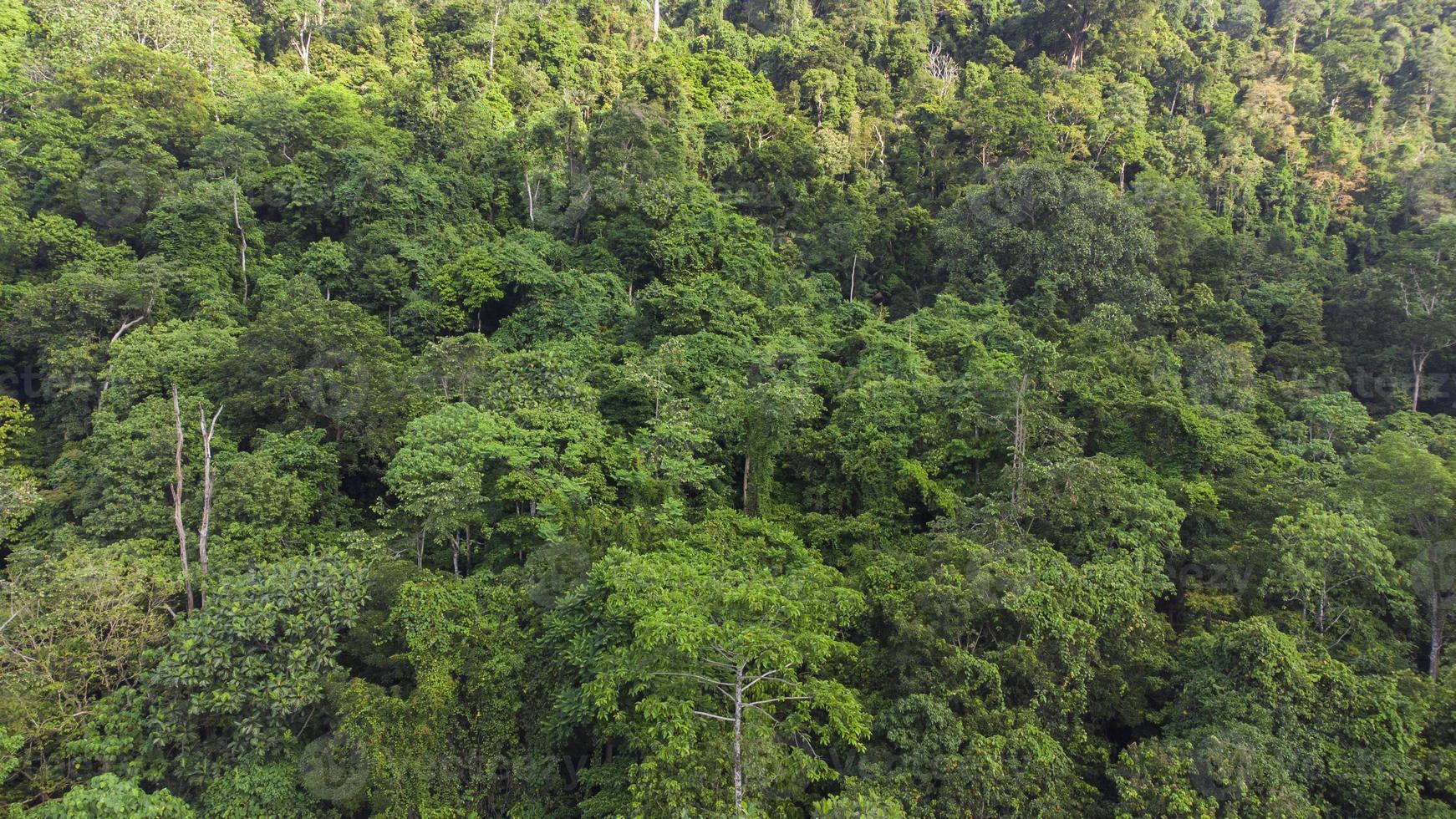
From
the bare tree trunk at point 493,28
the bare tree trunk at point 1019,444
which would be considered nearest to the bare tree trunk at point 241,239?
the bare tree trunk at point 493,28

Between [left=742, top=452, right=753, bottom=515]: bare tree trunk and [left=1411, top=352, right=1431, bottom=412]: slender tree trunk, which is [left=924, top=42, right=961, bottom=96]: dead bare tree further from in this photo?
[left=742, top=452, right=753, bottom=515]: bare tree trunk

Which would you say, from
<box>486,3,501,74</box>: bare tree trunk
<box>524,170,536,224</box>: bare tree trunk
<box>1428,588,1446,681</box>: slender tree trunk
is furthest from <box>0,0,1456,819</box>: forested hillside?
<box>486,3,501,74</box>: bare tree trunk

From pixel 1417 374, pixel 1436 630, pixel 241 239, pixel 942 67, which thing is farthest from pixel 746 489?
pixel 942 67

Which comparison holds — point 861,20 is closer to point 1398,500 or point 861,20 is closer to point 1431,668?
point 1398,500

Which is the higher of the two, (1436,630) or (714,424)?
(714,424)

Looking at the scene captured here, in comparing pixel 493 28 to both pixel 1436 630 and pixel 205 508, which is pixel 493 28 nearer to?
pixel 205 508

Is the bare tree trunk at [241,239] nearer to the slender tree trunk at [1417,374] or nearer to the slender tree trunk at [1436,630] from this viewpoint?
the slender tree trunk at [1436,630]

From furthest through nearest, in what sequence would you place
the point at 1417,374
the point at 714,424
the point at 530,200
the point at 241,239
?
1. the point at 530,200
2. the point at 241,239
3. the point at 1417,374
4. the point at 714,424

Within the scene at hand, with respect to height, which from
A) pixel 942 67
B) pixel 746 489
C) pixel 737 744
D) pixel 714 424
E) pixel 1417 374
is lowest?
pixel 737 744
